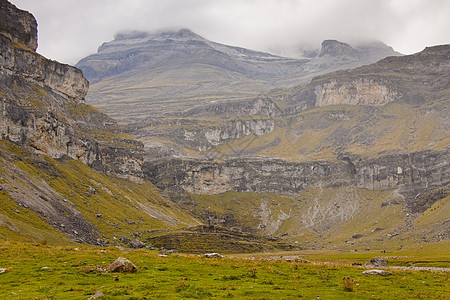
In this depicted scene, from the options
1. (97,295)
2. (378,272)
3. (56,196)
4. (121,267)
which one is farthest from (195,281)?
(56,196)

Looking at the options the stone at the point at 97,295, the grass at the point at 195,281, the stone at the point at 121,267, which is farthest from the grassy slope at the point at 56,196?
the stone at the point at 97,295

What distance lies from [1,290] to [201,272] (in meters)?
17.5

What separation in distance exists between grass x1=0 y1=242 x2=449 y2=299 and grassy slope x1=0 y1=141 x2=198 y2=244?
5219cm

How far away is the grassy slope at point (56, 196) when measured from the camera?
101625 millimetres

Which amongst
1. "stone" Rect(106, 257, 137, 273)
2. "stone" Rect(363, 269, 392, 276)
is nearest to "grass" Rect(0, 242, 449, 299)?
"stone" Rect(106, 257, 137, 273)

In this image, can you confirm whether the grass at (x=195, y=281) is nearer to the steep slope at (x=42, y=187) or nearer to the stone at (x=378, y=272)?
the stone at (x=378, y=272)

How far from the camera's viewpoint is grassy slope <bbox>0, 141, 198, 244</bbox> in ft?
333

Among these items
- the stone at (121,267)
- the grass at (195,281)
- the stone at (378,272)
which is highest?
the stone at (121,267)

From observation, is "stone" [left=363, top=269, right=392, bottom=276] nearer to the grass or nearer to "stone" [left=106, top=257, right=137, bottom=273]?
the grass

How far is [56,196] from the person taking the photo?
147625 millimetres

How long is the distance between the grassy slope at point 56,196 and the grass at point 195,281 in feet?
171

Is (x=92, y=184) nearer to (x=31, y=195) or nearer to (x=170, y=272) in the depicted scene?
(x=31, y=195)

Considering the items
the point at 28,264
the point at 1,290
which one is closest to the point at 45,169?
the point at 28,264

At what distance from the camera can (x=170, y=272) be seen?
3881 cm
